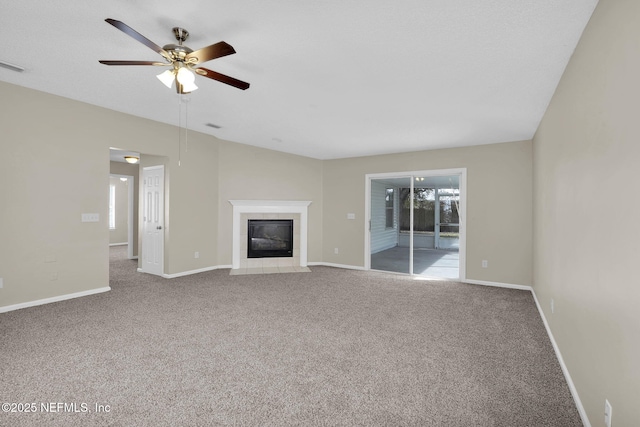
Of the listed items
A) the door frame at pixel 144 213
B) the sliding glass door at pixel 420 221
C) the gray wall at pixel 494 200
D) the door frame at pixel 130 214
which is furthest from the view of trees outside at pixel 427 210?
the door frame at pixel 130 214

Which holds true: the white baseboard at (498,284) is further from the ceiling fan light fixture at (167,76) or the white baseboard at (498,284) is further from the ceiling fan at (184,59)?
the ceiling fan light fixture at (167,76)

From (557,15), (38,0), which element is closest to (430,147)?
(557,15)

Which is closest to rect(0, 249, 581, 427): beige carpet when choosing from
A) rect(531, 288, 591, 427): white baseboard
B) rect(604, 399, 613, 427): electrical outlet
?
rect(531, 288, 591, 427): white baseboard

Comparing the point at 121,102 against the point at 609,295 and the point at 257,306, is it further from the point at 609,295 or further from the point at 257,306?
the point at 609,295

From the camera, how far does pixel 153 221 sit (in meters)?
5.77

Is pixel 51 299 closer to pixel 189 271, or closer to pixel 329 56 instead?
pixel 189 271

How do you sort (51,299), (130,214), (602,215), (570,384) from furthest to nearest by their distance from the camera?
(130,214)
(51,299)
(570,384)
(602,215)

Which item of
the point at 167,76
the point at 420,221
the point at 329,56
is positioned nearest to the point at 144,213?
the point at 167,76

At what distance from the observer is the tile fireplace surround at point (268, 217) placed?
6402 mm

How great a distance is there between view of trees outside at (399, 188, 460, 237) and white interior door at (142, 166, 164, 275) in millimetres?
4757

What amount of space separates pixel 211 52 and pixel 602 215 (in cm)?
268

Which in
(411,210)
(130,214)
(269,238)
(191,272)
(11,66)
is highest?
(11,66)

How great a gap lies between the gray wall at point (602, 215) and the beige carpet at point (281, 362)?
0.54m

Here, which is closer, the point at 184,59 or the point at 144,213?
the point at 184,59
